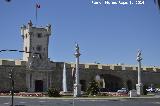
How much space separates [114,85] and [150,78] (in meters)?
7.93

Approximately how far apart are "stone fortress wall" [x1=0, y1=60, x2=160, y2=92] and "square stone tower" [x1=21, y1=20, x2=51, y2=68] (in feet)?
5.03

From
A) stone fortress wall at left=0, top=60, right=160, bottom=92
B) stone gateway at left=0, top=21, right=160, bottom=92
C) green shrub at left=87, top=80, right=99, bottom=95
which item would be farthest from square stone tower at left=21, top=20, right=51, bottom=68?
green shrub at left=87, top=80, right=99, bottom=95

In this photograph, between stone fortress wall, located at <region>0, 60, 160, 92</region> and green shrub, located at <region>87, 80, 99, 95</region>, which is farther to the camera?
stone fortress wall, located at <region>0, 60, 160, 92</region>

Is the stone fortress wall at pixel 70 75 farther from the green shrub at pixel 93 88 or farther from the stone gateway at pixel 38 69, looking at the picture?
the green shrub at pixel 93 88

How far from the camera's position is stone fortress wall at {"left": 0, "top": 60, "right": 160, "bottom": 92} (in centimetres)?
6412

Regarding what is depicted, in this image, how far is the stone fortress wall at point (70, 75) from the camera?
64125mm

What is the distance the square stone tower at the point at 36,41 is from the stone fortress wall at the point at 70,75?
5.03 ft

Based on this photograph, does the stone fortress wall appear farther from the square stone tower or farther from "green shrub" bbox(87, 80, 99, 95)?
"green shrub" bbox(87, 80, 99, 95)

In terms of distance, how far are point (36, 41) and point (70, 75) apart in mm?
8624

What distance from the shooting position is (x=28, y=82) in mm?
65062

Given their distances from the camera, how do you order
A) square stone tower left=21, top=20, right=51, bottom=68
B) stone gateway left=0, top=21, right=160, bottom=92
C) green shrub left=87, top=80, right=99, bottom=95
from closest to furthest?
green shrub left=87, top=80, right=99, bottom=95 < stone gateway left=0, top=21, right=160, bottom=92 < square stone tower left=21, top=20, right=51, bottom=68

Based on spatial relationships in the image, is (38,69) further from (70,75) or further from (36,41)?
(70,75)

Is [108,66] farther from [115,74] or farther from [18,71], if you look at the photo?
[18,71]

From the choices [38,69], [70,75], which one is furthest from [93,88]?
[70,75]
